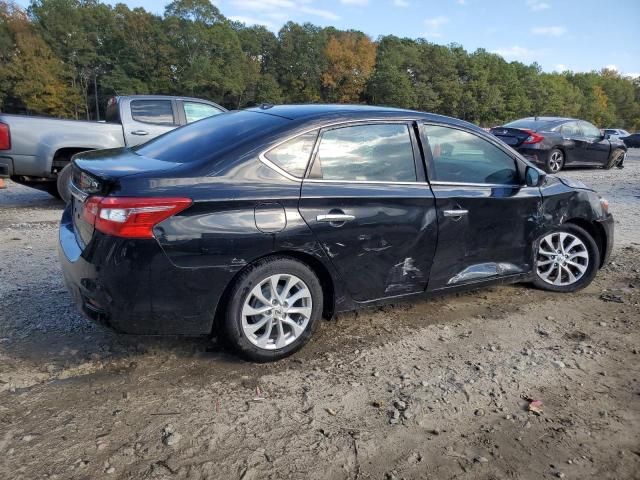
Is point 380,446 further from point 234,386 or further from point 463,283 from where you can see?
point 463,283

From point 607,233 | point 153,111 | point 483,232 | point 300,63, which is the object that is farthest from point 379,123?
point 300,63

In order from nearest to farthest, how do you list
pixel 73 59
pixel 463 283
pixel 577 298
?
pixel 463 283
pixel 577 298
pixel 73 59

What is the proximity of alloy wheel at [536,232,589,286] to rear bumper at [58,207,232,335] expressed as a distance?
114 inches

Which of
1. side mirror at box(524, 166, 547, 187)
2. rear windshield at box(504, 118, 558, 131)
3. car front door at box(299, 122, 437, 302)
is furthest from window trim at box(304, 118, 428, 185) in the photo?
rear windshield at box(504, 118, 558, 131)

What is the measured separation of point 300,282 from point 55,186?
21.8ft

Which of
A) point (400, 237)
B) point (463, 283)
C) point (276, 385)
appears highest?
point (400, 237)

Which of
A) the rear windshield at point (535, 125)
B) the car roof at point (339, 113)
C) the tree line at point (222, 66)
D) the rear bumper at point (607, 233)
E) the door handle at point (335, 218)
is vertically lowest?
the rear bumper at point (607, 233)

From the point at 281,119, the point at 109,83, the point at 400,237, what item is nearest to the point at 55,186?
the point at 281,119

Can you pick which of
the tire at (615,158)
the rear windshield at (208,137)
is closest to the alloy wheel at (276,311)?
the rear windshield at (208,137)

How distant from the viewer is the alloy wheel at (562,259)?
14.8 ft

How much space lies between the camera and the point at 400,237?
11.6ft

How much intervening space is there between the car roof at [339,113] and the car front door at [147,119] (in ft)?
16.0

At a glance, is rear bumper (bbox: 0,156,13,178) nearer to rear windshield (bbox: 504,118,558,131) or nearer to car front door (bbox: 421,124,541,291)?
car front door (bbox: 421,124,541,291)

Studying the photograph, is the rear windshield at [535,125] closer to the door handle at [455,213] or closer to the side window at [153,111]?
the side window at [153,111]
